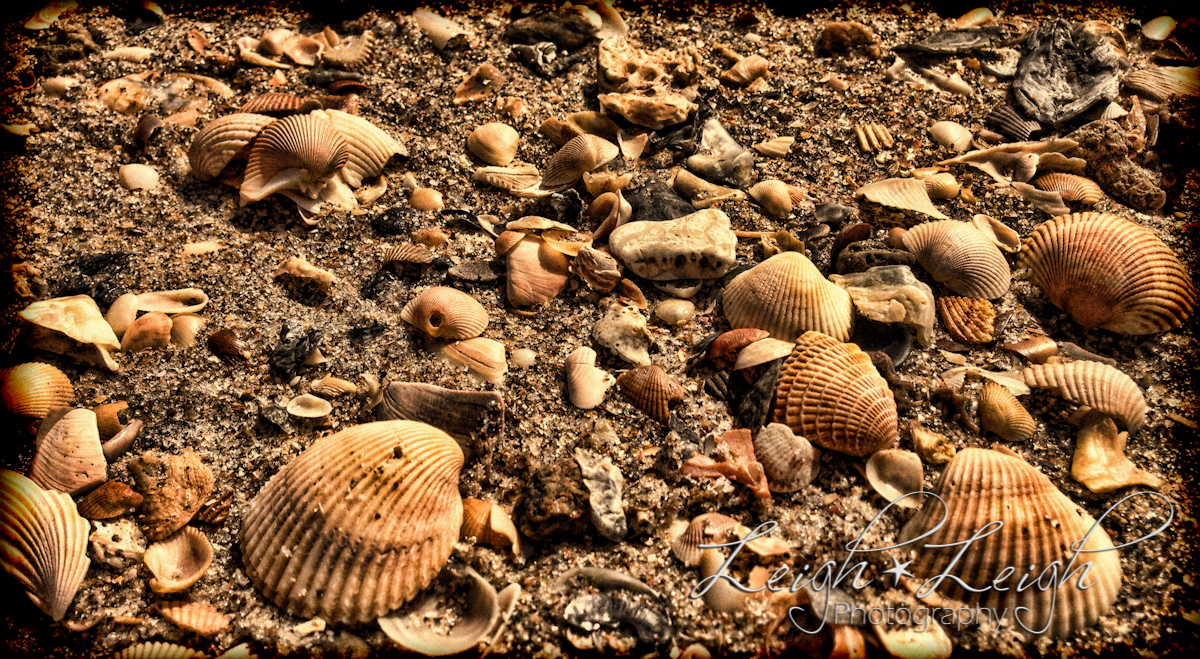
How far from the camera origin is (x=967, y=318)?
9.40 feet

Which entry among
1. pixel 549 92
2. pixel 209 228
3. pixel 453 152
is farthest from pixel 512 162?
pixel 209 228

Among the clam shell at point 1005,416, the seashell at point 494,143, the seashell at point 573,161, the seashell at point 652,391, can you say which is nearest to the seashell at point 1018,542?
the clam shell at point 1005,416

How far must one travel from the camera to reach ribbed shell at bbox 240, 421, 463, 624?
210 centimetres

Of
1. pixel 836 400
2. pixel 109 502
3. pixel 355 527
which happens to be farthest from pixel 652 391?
pixel 109 502

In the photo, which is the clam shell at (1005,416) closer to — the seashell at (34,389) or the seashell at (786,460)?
the seashell at (786,460)

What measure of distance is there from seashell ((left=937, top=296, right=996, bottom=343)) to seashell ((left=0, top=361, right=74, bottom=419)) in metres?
3.64

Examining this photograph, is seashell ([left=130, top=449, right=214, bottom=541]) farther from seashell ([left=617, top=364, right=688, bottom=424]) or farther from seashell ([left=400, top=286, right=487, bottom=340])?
seashell ([left=617, top=364, right=688, bottom=424])

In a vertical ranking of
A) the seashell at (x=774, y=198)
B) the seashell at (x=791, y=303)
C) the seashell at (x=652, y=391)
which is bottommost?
the seashell at (x=652, y=391)

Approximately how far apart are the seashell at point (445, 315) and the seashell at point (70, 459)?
3.92 ft

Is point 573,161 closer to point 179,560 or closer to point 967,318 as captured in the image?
point 967,318

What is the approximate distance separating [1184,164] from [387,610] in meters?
4.43

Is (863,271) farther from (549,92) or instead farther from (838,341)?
(549,92)

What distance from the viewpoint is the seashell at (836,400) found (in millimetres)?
2400

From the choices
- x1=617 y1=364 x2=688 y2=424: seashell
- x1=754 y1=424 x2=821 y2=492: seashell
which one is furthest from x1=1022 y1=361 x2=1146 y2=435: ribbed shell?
x1=617 y1=364 x2=688 y2=424: seashell
